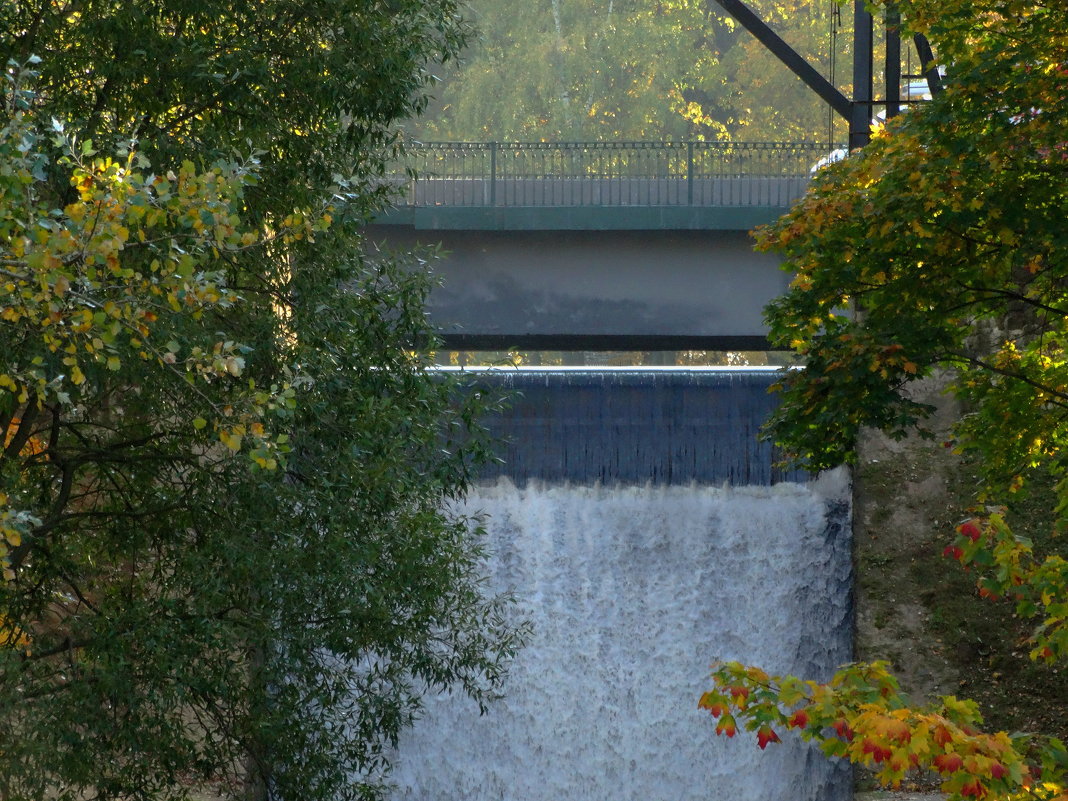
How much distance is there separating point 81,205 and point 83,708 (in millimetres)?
3800

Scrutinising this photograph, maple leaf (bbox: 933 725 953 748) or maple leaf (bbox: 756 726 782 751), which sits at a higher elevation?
maple leaf (bbox: 933 725 953 748)

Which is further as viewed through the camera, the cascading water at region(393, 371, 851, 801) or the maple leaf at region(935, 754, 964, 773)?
the cascading water at region(393, 371, 851, 801)

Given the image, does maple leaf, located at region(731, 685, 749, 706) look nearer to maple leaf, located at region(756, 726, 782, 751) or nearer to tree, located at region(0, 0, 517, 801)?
maple leaf, located at region(756, 726, 782, 751)

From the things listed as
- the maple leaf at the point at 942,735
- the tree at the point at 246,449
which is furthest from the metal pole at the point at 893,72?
the maple leaf at the point at 942,735

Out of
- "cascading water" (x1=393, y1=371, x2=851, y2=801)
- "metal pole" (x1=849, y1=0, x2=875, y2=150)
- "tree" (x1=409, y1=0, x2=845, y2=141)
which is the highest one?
"tree" (x1=409, y1=0, x2=845, y2=141)

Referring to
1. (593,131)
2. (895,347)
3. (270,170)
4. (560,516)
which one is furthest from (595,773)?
(593,131)

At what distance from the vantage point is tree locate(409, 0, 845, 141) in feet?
122

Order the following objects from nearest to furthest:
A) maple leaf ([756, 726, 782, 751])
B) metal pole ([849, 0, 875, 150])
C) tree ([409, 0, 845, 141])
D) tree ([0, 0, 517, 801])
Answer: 1. maple leaf ([756, 726, 782, 751])
2. tree ([0, 0, 517, 801])
3. metal pole ([849, 0, 875, 150])
4. tree ([409, 0, 845, 141])

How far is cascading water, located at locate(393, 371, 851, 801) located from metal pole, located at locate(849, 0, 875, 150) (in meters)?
3.24

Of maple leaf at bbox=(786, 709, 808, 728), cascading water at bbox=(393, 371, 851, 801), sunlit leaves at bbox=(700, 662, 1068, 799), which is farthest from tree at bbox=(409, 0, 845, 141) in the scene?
maple leaf at bbox=(786, 709, 808, 728)

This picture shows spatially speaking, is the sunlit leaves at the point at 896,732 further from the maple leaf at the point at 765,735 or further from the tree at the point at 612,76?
the tree at the point at 612,76

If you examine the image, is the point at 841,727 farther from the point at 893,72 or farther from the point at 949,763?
the point at 893,72

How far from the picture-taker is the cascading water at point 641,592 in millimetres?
15438

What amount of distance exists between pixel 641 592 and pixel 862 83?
650 cm
